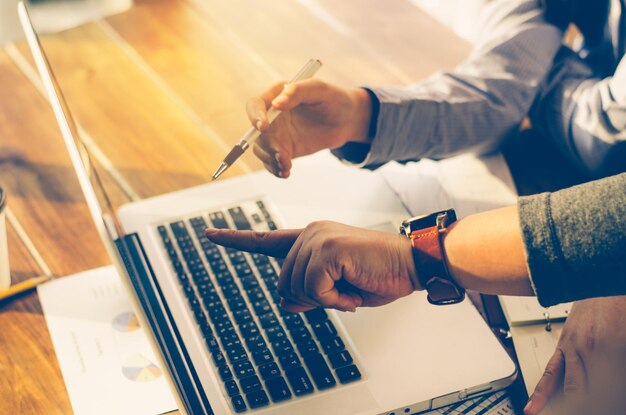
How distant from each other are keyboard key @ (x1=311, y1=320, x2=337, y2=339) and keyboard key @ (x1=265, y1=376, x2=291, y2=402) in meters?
0.07

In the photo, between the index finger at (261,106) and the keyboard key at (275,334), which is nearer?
the keyboard key at (275,334)

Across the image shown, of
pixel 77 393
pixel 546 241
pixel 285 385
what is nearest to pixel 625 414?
pixel 546 241

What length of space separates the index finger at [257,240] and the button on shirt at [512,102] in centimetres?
27

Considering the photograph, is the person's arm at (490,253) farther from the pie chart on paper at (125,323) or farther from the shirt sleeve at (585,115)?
the shirt sleeve at (585,115)

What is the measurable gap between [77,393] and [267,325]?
0.22m

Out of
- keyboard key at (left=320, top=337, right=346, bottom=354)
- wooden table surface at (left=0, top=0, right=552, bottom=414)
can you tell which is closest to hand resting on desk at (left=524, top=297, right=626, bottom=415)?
keyboard key at (left=320, top=337, right=346, bottom=354)

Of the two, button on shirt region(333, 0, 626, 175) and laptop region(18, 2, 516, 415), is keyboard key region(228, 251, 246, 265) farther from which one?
button on shirt region(333, 0, 626, 175)

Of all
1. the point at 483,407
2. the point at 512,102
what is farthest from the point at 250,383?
the point at 512,102

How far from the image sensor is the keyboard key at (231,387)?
2.57 ft

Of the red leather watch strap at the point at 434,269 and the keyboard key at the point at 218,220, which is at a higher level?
the keyboard key at the point at 218,220

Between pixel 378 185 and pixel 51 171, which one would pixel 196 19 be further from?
pixel 378 185

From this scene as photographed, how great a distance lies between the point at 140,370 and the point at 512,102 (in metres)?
0.65

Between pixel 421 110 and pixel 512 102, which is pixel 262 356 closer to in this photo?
pixel 421 110

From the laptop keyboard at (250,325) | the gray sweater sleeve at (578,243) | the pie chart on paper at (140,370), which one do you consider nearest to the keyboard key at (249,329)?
the laptop keyboard at (250,325)
